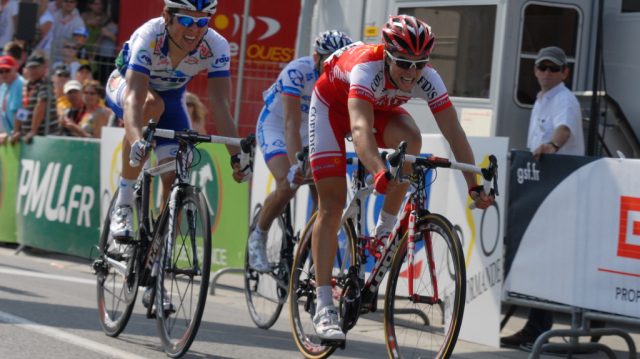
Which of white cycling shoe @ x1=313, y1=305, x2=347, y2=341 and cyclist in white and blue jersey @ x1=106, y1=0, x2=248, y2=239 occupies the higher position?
cyclist in white and blue jersey @ x1=106, y1=0, x2=248, y2=239

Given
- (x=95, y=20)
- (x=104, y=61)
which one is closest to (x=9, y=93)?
(x=104, y=61)

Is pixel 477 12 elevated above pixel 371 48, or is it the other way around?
pixel 477 12

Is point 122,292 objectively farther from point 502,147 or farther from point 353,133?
point 502,147

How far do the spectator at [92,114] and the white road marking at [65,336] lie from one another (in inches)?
253

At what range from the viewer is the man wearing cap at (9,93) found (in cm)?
1503

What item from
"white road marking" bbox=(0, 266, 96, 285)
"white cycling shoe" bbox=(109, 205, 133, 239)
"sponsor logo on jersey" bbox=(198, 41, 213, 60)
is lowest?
"white road marking" bbox=(0, 266, 96, 285)

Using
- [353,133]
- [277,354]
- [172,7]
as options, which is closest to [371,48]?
[353,133]

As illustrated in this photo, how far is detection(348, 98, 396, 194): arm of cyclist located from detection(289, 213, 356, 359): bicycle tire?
2.81 ft

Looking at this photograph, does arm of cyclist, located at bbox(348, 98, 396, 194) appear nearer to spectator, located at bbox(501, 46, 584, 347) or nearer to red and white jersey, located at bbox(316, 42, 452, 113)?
red and white jersey, located at bbox(316, 42, 452, 113)

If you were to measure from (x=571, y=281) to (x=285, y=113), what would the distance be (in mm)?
2352

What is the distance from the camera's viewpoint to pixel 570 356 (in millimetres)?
8023

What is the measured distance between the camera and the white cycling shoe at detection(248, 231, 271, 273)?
9.27 meters

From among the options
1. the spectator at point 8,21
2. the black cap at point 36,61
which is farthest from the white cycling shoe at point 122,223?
the spectator at point 8,21

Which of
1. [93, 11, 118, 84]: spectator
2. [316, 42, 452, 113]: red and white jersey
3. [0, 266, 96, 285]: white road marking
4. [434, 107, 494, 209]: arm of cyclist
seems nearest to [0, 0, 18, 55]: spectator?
[93, 11, 118, 84]: spectator
